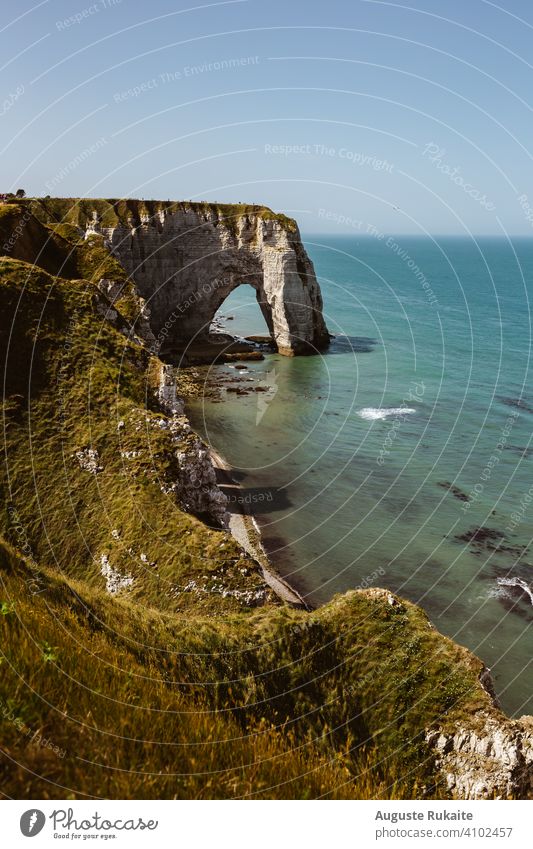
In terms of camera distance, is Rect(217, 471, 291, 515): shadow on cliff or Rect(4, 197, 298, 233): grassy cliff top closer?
Rect(217, 471, 291, 515): shadow on cliff

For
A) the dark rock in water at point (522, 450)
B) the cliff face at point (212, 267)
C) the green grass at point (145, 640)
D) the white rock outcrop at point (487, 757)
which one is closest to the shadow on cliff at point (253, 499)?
the green grass at point (145, 640)

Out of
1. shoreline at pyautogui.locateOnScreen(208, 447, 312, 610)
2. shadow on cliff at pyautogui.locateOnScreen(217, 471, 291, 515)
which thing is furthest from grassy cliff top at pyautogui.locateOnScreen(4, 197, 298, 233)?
shadow on cliff at pyautogui.locateOnScreen(217, 471, 291, 515)

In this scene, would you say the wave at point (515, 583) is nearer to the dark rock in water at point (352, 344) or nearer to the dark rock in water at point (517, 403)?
the dark rock in water at point (517, 403)

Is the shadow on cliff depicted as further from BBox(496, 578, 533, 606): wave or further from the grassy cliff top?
the grassy cliff top

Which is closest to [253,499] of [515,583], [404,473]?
[404,473]

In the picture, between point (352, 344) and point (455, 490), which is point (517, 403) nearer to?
point (455, 490)

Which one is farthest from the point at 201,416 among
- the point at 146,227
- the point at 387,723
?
the point at 387,723
